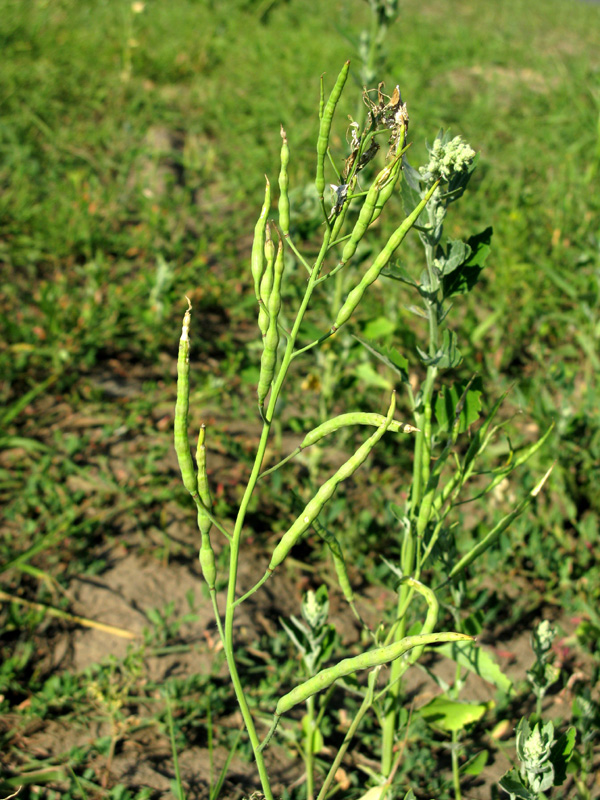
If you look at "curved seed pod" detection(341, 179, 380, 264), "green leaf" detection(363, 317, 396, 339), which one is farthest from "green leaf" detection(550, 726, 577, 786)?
"green leaf" detection(363, 317, 396, 339)

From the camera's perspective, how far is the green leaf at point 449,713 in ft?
4.98

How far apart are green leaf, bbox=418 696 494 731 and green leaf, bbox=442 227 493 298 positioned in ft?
3.04

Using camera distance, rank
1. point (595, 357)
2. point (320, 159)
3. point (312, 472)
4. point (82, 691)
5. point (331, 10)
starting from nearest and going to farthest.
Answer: point (320, 159)
point (82, 691)
point (312, 472)
point (595, 357)
point (331, 10)

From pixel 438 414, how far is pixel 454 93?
4.94 m

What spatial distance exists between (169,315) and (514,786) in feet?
7.44

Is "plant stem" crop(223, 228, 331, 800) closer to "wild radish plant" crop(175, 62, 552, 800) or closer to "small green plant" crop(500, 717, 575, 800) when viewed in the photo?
"wild radish plant" crop(175, 62, 552, 800)

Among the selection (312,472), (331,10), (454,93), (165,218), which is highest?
(331,10)

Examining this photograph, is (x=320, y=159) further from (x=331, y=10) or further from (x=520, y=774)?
(x=331, y=10)

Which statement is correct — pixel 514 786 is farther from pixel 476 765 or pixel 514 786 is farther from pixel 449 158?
pixel 449 158

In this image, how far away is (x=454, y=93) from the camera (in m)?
5.45

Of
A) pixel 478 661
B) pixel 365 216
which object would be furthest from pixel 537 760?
pixel 365 216

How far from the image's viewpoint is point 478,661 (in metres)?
1.41

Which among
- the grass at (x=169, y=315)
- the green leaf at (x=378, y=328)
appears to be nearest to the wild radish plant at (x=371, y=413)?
the grass at (x=169, y=315)

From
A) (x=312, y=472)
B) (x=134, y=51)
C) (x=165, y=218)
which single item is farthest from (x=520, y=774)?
(x=134, y=51)
